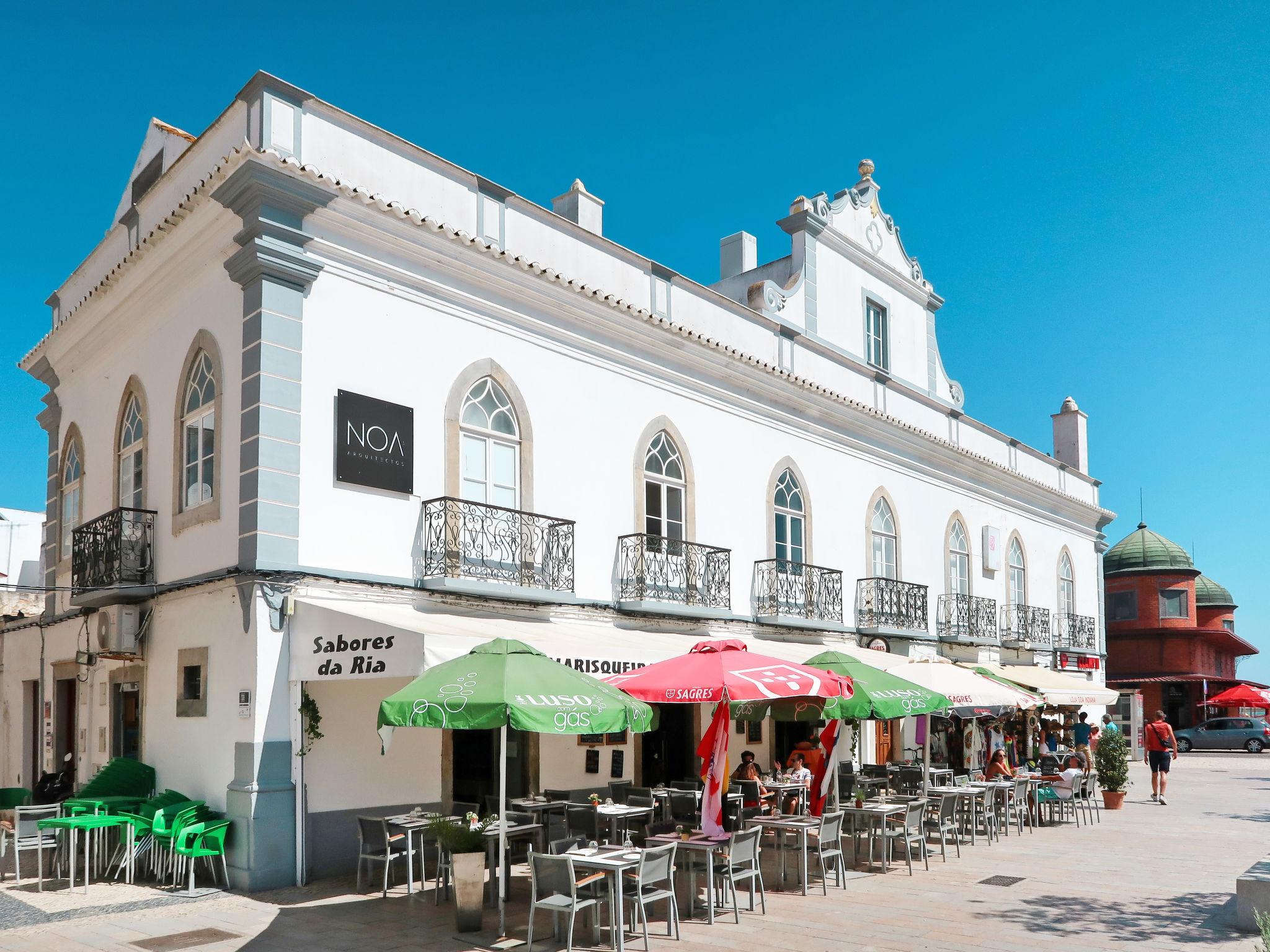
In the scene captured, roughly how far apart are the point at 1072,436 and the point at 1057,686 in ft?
47.1

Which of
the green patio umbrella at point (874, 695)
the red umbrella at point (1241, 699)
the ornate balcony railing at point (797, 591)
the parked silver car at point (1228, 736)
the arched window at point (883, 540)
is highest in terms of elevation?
the arched window at point (883, 540)

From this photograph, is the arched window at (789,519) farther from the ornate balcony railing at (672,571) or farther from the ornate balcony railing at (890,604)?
the ornate balcony railing at (890,604)

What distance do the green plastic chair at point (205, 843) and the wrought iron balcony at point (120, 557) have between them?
3502 mm

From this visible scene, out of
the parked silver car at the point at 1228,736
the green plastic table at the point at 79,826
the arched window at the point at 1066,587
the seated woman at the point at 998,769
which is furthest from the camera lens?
the parked silver car at the point at 1228,736

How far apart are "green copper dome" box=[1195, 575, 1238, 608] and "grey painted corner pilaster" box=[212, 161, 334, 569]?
4639cm

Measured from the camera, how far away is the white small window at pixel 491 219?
47.6 feet

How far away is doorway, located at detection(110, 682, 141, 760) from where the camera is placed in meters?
14.1

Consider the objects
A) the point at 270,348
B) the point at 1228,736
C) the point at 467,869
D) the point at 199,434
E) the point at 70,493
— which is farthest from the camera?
the point at 1228,736

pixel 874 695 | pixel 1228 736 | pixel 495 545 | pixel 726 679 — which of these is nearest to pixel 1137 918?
pixel 874 695

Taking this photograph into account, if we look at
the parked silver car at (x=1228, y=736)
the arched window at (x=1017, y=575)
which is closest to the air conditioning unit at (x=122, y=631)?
the arched window at (x=1017, y=575)

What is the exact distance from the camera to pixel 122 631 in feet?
44.6

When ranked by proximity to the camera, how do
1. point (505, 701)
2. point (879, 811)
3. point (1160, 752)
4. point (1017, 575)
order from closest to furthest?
point (505, 701)
point (879, 811)
point (1160, 752)
point (1017, 575)

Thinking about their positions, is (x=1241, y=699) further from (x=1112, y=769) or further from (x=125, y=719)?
(x=125, y=719)

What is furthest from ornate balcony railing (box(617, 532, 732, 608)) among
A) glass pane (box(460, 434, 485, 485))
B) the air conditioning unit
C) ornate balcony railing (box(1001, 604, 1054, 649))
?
ornate balcony railing (box(1001, 604, 1054, 649))
